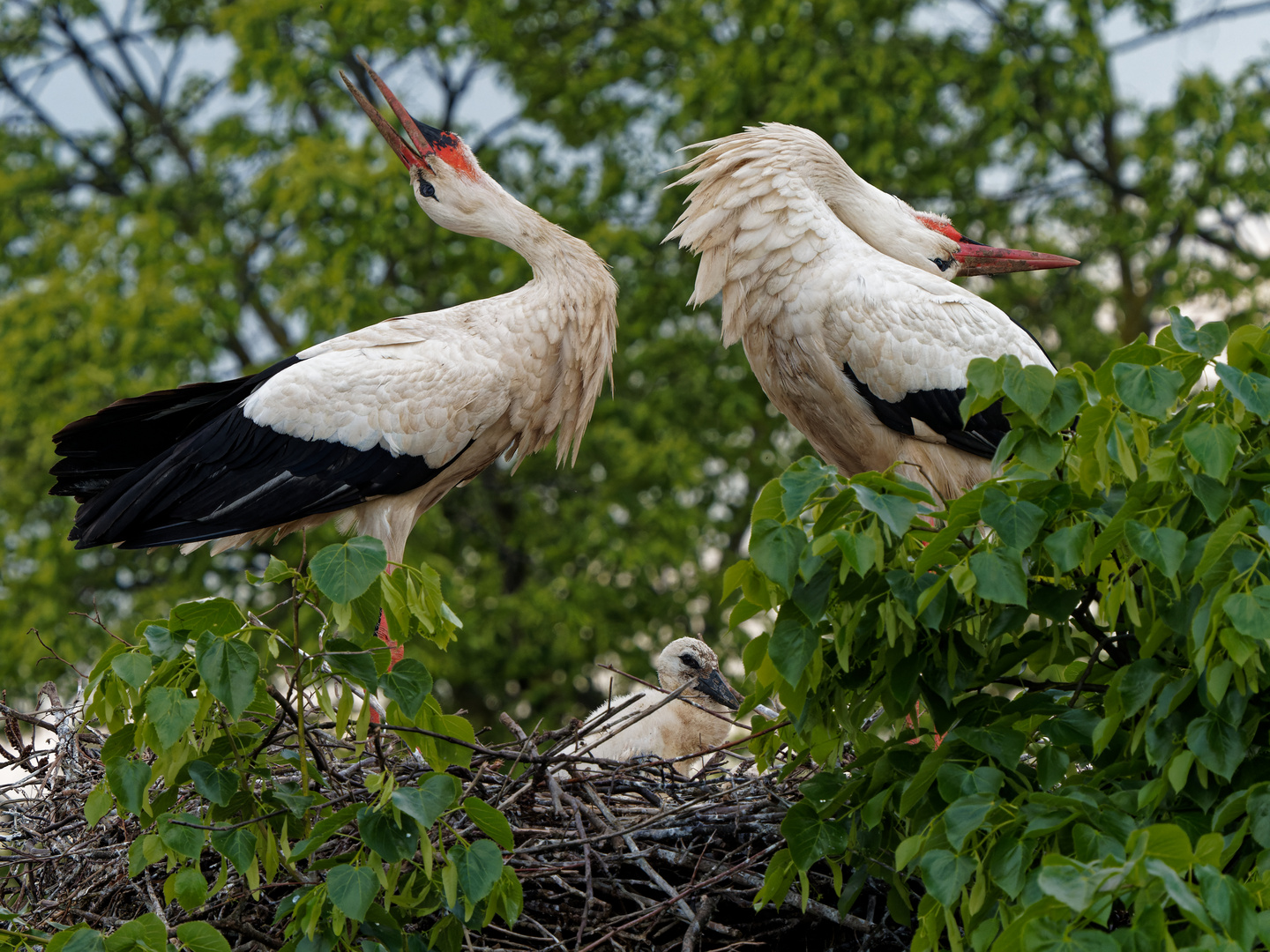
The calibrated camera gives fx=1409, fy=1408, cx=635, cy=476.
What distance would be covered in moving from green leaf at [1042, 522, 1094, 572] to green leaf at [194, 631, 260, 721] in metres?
1.44

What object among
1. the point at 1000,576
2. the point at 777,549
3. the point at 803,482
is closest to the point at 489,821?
the point at 777,549

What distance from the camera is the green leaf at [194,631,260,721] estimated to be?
254 centimetres

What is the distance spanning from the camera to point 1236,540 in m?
2.30

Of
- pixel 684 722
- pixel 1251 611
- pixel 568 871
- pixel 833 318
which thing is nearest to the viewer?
pixel 1251 611

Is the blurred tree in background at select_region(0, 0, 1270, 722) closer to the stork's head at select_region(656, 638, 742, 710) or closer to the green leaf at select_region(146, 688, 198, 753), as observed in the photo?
the stork's head at select_region(656, 638, 742, 710)

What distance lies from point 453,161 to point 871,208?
1.67 meters

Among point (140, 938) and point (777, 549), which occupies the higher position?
point (777, 549)

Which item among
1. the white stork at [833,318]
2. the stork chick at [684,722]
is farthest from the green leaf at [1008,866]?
the stork chick at [684,722]

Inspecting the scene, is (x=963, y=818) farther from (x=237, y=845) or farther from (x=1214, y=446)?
(x=237, y=845)

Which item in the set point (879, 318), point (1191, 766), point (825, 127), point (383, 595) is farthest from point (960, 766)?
point (825, 127)

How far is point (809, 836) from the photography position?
9.54ft

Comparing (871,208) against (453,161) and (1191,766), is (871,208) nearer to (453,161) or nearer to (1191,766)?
(453,161)

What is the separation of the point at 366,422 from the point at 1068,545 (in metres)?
3.14

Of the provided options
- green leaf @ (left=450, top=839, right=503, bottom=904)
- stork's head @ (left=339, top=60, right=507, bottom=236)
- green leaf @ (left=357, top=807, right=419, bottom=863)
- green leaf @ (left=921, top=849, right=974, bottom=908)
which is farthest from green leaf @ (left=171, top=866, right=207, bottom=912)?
stork's head @ (left=339, top=60, right=507, bottom=236)
